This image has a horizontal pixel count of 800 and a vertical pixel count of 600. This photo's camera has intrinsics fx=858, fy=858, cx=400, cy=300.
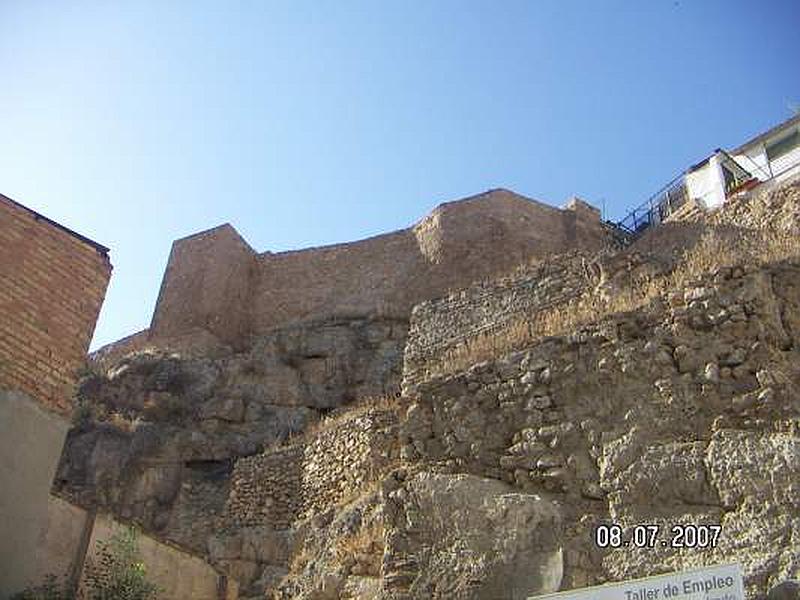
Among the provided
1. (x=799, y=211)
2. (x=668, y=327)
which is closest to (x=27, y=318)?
(x=668, y=327)

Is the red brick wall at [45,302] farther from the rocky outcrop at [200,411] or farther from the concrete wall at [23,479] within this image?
the rocky outcrop at [200,411]

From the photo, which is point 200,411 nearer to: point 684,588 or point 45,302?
point 45,302

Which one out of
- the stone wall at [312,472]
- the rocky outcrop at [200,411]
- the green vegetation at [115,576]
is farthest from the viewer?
the rocky outcrop at [200,411]

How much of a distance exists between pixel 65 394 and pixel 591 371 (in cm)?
552

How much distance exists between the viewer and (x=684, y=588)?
15.7 feet

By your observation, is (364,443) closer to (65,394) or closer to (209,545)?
(209,545)

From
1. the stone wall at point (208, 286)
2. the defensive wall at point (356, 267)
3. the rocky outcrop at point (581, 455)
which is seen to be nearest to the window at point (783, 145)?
the defensive wall at point (356, 267)

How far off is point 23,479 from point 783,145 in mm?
17465

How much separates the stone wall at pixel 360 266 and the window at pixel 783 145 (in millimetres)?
5038

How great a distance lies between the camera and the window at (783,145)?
1925 cm

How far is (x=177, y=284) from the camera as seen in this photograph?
88.1ft

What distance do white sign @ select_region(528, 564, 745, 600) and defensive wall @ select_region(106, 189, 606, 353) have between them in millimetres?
17763
